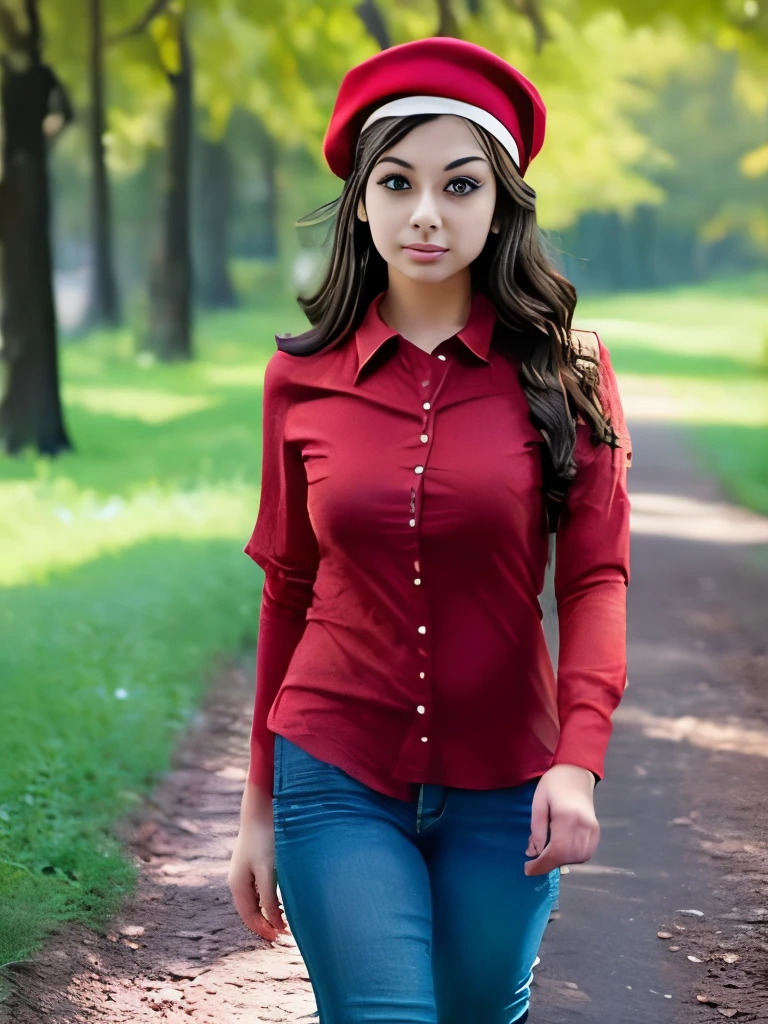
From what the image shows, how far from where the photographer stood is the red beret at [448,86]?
257cm

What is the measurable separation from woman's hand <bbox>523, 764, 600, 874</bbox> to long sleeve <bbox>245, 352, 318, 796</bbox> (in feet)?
1.82

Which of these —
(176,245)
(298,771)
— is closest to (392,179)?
(298,771)

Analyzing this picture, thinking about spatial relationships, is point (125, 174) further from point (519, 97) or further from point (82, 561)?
point (519, 97)

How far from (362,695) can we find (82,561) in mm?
6907

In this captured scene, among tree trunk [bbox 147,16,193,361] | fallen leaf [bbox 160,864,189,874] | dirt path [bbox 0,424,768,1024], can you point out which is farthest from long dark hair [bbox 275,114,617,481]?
tree trunk [bbox 147,16,193,361]

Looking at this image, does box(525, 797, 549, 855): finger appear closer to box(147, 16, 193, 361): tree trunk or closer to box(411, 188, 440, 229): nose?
box(411, 188, 440, 229): nose

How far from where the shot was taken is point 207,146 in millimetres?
41062

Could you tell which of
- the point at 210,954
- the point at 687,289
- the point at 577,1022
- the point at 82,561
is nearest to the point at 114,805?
the point at 210,954

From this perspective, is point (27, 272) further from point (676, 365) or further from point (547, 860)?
point (676, 365)

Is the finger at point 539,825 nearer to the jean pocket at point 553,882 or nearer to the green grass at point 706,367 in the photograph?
the jean pocket at point 553,882

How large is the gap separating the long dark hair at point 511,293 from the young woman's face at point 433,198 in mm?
24

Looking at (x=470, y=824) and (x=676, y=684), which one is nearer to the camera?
(x=470, y=824)

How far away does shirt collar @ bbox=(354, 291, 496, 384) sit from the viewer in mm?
2615

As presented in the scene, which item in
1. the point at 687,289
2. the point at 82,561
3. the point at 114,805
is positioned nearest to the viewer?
the point at 114,805
